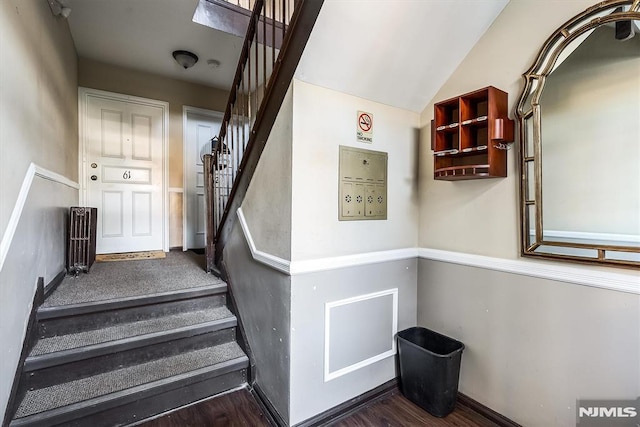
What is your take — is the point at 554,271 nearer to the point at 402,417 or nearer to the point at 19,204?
the point at 402,417

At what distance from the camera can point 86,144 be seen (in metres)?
3.44

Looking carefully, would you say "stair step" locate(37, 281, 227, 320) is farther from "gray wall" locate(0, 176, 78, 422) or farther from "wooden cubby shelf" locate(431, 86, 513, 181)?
"wooden cubby shelf" locate(431, 86, 513, 181)

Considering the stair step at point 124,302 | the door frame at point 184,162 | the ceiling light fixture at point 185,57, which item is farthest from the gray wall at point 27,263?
the ceiling light fixture at point 185,57

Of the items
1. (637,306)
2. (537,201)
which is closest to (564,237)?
(537,201)

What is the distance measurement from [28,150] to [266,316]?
65.0 inches

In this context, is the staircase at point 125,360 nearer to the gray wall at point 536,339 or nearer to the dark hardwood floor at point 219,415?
the dark hardwood floor at point 219,415

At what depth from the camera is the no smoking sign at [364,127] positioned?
1.73 metres

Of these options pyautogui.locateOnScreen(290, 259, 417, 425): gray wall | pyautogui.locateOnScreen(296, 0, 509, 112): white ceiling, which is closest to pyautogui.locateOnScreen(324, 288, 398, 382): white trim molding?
pyautogui.locateOnScreen(290, 259, 417, 425): gray wall

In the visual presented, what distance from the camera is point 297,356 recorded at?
1.55m

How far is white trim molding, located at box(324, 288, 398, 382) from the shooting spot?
5.38 ft

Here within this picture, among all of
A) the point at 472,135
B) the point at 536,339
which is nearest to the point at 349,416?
the point at 536,339

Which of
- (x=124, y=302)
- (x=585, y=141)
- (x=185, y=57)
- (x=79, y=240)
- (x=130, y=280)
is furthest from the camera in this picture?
(x=185, y=57)

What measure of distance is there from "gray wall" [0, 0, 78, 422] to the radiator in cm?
8

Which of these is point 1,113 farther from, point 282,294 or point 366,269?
point 366,269
